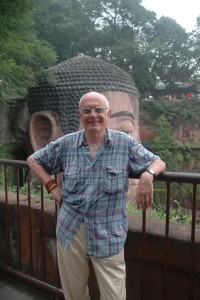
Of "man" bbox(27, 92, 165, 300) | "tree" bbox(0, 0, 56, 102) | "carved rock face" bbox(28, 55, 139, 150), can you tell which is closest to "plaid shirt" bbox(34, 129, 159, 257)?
A: "man" bbox(27, 92, 165, 300)

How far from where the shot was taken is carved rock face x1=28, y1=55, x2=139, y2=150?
21.6ft

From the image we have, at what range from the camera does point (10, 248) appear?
2.79 m

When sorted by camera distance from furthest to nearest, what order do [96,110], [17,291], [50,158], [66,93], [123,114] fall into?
[123,114] < [66,93] < [17,291] < [50,158] < [96,110]

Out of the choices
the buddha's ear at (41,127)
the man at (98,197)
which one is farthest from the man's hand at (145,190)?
the buddha's ear at (41,127)

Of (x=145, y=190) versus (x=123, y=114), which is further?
(x=123, y=114)

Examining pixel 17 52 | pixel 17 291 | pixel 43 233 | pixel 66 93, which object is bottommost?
pixel 17 291

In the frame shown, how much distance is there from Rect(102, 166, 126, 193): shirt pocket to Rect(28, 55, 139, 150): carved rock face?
4.93 metres

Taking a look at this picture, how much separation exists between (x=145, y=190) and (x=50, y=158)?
559 mm

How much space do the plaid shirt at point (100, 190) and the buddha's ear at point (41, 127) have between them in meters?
5.12

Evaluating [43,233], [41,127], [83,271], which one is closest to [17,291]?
[43,233]

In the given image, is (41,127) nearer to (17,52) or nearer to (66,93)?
(66,93)

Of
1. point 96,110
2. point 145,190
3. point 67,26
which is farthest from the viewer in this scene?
point 67,26

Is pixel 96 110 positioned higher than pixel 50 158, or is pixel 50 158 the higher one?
pixel 96 110

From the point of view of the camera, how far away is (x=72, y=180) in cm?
158
